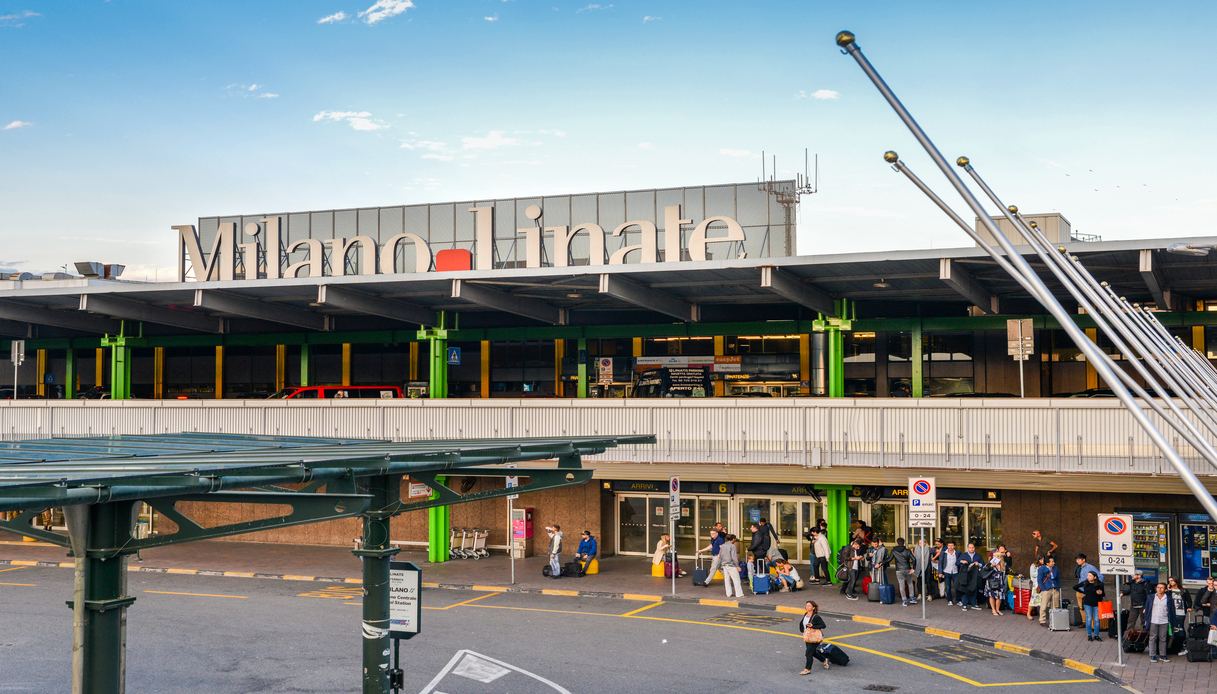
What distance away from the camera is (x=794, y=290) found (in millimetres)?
29891

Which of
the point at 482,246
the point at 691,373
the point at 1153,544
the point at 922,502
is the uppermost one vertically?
the point at 482,246

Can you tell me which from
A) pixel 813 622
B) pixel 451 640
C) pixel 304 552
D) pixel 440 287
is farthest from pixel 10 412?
pixel 813 622

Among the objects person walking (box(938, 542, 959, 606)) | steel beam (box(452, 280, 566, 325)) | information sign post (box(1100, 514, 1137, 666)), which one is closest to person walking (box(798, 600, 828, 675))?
information sign post (box(1100, 514, 1137, 666))

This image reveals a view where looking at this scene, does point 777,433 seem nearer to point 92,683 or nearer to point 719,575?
point 719,575

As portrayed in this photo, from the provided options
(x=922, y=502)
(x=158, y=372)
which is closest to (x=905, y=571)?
(x=922, y=502)

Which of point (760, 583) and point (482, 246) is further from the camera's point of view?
point (482, 246)

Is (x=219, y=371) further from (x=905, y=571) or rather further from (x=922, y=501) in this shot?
(x=922, y=501)

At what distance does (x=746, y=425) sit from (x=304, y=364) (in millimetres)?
19857

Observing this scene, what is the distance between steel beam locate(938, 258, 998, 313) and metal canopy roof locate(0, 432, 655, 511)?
1183cm

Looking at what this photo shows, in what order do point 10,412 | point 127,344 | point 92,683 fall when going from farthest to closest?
point 127,344 < point 10,412 < point 92,683

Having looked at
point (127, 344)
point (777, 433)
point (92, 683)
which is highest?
point (127, 344)

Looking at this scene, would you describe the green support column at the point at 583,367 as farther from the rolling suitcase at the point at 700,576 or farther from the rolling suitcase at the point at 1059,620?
the rolling suitcase at the point at 1059,620

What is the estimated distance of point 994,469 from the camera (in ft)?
84.0

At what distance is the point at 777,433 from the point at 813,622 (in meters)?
8.97
